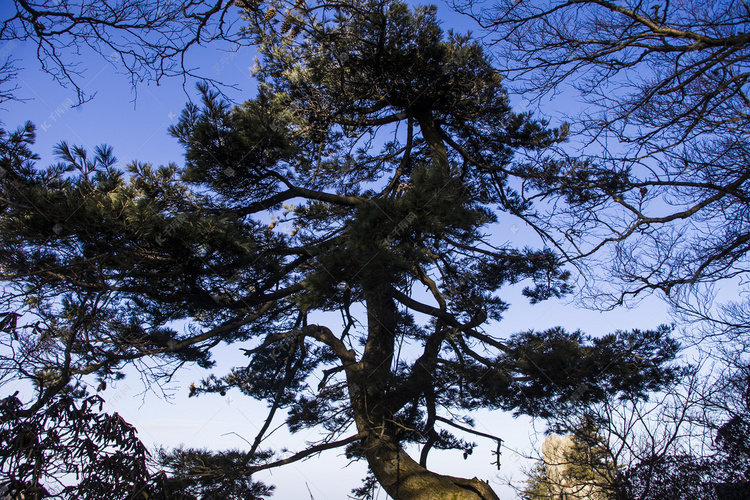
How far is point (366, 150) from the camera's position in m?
7.17

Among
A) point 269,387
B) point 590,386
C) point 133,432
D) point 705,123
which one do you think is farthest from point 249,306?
point 705,123

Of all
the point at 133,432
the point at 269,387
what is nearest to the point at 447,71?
the point at 269,387

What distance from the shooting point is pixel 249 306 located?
5.24 metres

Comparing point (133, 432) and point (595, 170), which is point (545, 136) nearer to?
point (595, 170)

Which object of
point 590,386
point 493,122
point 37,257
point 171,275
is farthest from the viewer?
point 493,122

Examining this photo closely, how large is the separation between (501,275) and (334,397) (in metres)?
2.93

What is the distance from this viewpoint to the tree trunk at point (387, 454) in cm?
488

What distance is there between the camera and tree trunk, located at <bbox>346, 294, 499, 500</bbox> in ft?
16.0

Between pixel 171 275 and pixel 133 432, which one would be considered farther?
pixel 171 275

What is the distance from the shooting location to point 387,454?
5.24m

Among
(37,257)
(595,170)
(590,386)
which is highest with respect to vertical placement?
(595,170)

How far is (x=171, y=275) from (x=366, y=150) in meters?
3.77

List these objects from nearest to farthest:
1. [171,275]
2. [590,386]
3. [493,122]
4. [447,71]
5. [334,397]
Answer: [171,275] → [590,386] → [334,397] → [447,71] → [493,122]

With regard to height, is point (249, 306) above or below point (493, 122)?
below
